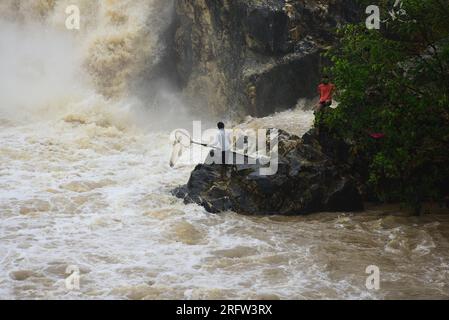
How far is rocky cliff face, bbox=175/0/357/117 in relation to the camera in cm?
1617

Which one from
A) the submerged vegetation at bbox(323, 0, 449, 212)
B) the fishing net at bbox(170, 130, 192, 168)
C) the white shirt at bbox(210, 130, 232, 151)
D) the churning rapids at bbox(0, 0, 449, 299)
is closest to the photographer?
the churning rapids at bbox(0, 0, 449, 299)

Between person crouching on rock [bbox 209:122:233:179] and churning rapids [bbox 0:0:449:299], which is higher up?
person crouching on rock [bbox 209:122:233:179]

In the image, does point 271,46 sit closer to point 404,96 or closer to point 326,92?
point 326,92

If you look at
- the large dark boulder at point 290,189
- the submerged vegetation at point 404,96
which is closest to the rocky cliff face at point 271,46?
the large dark boulder at point 290,189

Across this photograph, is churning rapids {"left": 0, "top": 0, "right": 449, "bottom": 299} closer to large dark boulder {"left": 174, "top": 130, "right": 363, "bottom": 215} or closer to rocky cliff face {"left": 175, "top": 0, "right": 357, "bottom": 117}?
large dark boulder {"left": 174, "top": 130, "right": 363, "bottom": 215}

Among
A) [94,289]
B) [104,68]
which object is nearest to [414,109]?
[94,289]

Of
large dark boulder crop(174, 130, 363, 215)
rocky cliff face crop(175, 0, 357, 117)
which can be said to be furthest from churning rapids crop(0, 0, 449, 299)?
rocky cliff face crop(175, 0, 357, 117)

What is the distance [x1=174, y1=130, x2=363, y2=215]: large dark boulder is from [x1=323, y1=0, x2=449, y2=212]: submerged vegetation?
89 centimetres

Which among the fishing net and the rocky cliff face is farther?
the rocky cliff face

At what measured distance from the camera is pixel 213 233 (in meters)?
10.3

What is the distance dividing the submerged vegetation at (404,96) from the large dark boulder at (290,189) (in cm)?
89

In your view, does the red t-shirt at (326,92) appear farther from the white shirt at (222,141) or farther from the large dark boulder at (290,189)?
the white shirt at (222,141)

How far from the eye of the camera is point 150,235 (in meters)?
10.1
